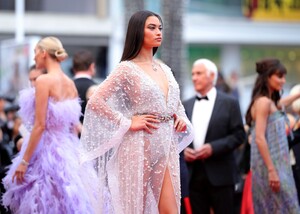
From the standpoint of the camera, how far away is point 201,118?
8.95 m

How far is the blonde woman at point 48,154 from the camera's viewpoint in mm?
7543

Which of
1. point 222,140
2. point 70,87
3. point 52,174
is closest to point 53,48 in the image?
point 70,87

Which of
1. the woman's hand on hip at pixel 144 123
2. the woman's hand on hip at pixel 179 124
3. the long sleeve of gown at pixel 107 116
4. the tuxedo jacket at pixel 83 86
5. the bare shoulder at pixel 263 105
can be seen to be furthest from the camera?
the tuxedo jacket at pixel 83 86

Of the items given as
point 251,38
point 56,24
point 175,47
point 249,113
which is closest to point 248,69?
point 251,38

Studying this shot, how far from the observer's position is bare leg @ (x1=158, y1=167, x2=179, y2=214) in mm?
6352

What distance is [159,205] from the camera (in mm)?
6371

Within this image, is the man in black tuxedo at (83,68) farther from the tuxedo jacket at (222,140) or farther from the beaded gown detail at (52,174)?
the beaded gown detail at (52,174)

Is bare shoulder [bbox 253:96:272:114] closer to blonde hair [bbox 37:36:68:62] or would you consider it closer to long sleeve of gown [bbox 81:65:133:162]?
blonde hair [bbox 37:36:68:62]

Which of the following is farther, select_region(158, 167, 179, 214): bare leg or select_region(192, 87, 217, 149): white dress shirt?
select_region(192, 87, 217, 149): white dress shirt

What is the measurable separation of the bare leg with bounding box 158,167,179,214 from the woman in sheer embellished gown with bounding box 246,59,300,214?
2.11m

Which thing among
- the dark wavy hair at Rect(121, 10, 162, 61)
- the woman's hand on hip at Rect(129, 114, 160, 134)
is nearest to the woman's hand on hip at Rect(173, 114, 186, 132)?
the woman's hand on hip at Rect(129, 114, 160, 134)

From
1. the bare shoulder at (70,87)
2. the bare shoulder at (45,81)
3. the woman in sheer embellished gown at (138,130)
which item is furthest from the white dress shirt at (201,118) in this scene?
the woman in sheer embellished gown at (138,130)

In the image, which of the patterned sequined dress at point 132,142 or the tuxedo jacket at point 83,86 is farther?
the tuxedo jacket at point 83,86

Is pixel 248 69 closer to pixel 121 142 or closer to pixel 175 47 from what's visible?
pixel 175 47
